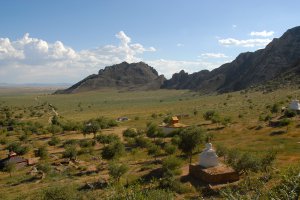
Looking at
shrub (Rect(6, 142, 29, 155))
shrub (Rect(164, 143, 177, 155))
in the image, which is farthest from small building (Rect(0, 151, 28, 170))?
shrub (Rect(164, 143, 177, 155))

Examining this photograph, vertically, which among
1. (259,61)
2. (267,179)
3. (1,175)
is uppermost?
(259,61)

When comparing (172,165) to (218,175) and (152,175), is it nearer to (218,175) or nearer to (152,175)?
(152,175)

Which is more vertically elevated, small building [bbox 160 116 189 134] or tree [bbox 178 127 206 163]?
tree [bbox 178 127 206 163]

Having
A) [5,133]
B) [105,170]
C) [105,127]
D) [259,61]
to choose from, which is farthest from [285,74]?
[105,170]

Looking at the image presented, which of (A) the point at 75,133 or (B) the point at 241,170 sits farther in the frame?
(A) the point at 75,133

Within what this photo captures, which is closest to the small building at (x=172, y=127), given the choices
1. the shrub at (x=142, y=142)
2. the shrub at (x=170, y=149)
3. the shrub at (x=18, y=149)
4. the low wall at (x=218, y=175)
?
the shrub at (x=142, y=142)

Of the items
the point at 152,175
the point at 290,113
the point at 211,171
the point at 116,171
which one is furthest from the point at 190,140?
the point at 290,113

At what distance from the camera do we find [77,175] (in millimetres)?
32781

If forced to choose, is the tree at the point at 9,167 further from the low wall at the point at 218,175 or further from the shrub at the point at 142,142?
the low wall at the point at 218,175

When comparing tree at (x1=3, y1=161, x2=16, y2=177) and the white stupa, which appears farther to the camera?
tree at (x1=3, y1=161, x2=16, y2=177)

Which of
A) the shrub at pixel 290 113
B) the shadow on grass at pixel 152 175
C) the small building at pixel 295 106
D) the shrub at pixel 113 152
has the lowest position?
the shadow on grass at pixel 152 175

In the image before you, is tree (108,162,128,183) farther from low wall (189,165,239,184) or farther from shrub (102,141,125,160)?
shrub (102,141,125,160)

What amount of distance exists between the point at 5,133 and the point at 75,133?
1306 centimetres

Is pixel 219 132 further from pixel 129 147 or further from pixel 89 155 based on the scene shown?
pixel 89 155
